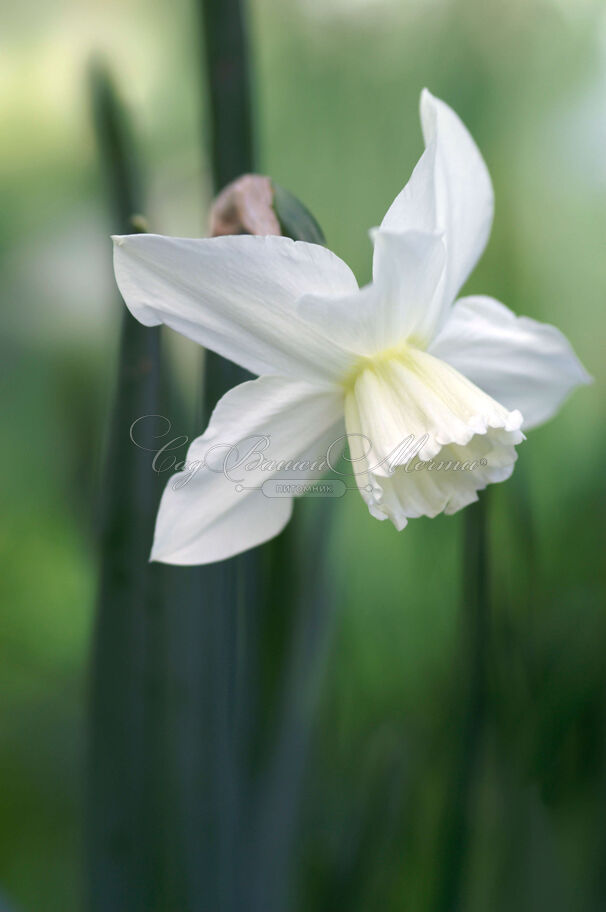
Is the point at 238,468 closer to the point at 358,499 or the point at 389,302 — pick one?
the point at 389,302

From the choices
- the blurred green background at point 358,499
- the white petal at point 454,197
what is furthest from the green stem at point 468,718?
the white petal at point 454,197

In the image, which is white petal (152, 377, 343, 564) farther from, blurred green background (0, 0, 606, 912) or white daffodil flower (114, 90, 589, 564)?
blurred green background (0, 0, 606, 912)

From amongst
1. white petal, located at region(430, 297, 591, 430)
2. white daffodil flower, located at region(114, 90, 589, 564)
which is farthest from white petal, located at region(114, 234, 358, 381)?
white petal, located at region(430, 297, 591, 430)

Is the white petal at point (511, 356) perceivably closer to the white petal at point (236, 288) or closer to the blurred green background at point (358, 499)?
the white petal at point (236, 288)

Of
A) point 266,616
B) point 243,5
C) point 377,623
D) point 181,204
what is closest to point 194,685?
point 266,616

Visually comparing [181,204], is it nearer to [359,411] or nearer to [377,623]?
[359,411]

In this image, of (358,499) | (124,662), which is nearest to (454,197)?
(358,499)
